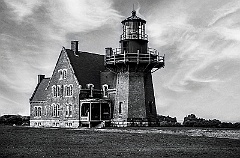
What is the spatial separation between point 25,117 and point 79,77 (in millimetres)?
27905

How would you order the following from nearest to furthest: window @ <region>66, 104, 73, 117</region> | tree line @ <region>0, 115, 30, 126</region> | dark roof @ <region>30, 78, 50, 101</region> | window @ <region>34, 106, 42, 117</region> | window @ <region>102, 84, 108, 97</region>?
window @ <region>102, 84, 108, 97</region> < window @ <region>66, 104, 73, 117</region> < window @ <region>34, 106, 42, 117</region> < dark roof @ <region>30, 78, 50, 101</region> < tree line @ <region>0, 115, 30, 126</region>

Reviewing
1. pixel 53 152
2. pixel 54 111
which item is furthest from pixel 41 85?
pixel 53 152

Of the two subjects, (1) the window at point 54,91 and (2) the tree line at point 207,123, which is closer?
(2) the tree line at point 207,123

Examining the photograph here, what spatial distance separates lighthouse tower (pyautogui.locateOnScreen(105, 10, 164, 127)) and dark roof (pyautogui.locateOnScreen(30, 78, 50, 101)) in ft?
46.1

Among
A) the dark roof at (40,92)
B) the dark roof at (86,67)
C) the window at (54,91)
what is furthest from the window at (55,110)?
the dark roof at (86,67)

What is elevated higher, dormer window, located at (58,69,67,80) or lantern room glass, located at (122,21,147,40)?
lantern room glass, located at (122,21,147,40)

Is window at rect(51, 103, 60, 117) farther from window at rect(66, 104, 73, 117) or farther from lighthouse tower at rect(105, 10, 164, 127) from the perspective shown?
lighthouse tower at rect(105, 10, 164, 127)

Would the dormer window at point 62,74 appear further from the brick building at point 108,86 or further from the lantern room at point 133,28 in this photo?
the lantern room at point 133,28

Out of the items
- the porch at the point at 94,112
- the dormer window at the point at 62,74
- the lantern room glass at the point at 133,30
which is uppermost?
the lantern room glass at the point at 133,30

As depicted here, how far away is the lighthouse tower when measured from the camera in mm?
45781

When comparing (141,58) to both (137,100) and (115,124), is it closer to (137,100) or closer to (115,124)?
(137,100)

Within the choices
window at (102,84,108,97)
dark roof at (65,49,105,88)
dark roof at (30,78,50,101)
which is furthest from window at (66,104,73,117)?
dark roof at (30,78,50,101)

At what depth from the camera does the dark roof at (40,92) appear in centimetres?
5822

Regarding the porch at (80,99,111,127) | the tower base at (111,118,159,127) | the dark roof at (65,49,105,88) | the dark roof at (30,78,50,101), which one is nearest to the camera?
the tower base at (111,118,159,127)
